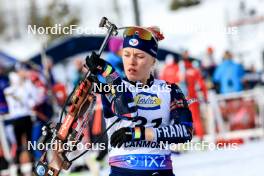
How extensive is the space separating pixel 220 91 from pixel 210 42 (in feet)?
107

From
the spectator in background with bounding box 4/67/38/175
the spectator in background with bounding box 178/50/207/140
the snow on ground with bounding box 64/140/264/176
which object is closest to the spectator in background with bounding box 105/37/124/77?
the snow on ground with bounding box 64/140/264/176

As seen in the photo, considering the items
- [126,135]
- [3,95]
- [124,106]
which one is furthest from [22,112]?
[126,135]

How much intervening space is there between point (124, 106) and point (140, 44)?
1.49ft

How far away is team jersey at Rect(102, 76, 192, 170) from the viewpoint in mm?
4770

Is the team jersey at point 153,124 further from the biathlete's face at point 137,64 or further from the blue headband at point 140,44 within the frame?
the blue headband at point 140,44

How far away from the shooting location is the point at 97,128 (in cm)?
1012

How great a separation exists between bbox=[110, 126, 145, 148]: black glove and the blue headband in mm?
559

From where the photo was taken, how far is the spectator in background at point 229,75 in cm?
1425

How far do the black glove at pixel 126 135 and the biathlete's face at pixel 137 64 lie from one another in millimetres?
371

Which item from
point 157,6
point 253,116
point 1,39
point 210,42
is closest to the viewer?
point 253,116

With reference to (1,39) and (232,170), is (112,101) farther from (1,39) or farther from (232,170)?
(1,39)

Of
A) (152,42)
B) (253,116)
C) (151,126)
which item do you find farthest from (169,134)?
(253,116)

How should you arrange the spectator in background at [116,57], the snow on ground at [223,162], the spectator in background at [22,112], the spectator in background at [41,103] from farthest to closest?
the spectator in background at [41,103]
the spectator in background at [22,112]
the snow on ground at [223,162]
the spectator in background at [116,57]

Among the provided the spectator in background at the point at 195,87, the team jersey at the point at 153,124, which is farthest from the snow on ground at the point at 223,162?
the team jersey at the point at 153,124
